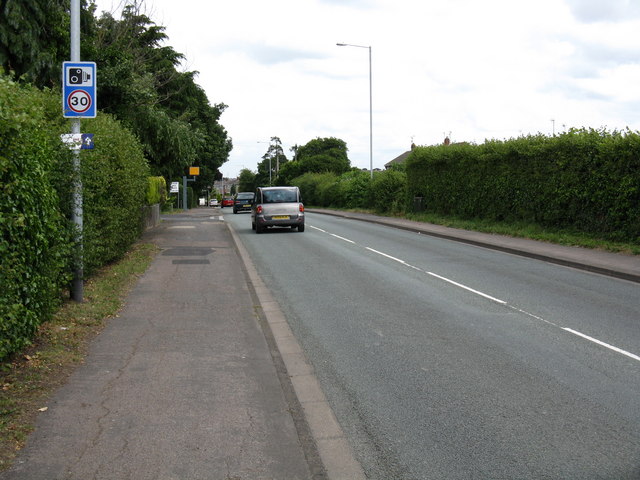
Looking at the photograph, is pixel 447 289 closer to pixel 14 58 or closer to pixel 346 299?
pixel 346 299

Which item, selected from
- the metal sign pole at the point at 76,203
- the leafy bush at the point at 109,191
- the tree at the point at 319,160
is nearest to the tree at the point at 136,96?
the leafy bush at the point at 109,191

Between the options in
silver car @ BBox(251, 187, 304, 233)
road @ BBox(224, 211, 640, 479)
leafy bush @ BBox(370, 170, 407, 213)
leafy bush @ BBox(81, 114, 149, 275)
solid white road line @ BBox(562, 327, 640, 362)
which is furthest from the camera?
leafy bush @ BBox(370, 170, 407, 213)

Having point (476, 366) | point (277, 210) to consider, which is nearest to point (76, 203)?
point (476, 366)

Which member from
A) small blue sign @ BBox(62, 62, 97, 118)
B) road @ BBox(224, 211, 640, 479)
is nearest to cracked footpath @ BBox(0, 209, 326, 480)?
road @ BBox(224, 211, 640, 479)

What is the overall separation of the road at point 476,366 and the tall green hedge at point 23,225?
8.89ft

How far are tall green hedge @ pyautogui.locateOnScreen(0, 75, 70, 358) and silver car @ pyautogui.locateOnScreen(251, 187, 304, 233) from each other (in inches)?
723

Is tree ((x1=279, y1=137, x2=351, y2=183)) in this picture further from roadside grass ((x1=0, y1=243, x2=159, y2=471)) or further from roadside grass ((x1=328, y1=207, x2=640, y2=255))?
roadside grass ((x1=0, y1=243, x2=159, y2=471))

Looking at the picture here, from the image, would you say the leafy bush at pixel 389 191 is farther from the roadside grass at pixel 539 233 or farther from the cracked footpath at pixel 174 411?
the cracked footpath at pixel 174 411

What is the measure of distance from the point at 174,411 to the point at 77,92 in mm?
5605

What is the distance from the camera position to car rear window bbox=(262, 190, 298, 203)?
1027 inches

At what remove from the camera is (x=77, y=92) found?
29.3 feet

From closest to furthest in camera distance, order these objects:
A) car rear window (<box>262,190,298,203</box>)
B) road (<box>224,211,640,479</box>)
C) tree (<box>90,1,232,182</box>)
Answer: road (<box>224,211,640,479</box>), tree (<box>90,1,232,182</box>), car rear window (<box>262,190,298,203</box>)

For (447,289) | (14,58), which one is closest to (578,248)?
(447,289)

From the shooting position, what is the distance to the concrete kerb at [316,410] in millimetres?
4129
